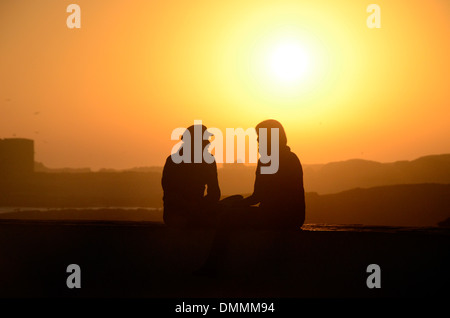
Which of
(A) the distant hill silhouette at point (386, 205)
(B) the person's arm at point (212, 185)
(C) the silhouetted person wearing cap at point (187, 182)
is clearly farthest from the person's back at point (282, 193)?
(A) the distant hill silhouette at point (386, 205)

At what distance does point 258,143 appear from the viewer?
7801mm

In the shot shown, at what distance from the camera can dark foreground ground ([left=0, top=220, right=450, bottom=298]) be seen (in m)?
7.49

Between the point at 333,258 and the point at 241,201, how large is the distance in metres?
1.22

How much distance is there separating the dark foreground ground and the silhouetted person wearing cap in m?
0.53

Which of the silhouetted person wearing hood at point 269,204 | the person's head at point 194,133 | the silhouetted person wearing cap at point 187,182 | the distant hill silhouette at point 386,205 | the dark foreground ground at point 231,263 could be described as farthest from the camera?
the distant hill silhouette at point 386,205

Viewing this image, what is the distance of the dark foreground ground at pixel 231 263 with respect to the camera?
7.49 meters

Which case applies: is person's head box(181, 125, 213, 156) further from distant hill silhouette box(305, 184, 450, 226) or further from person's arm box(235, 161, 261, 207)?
distant hill silhouette box(305, 184, 450, 226)

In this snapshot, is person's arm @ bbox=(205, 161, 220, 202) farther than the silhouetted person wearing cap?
Yes

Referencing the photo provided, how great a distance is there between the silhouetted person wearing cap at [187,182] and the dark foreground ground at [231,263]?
527mm

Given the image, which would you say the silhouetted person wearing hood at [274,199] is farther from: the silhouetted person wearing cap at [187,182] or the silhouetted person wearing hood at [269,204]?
the silhouetted person wearing cap at [187,182]

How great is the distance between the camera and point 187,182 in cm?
918

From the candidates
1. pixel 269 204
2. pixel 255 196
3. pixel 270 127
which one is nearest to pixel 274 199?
pixel 269 204

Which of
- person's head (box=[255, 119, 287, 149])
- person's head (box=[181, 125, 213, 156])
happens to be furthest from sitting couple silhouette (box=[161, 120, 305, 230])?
person's head (box=[181, 125, 213, 156])
